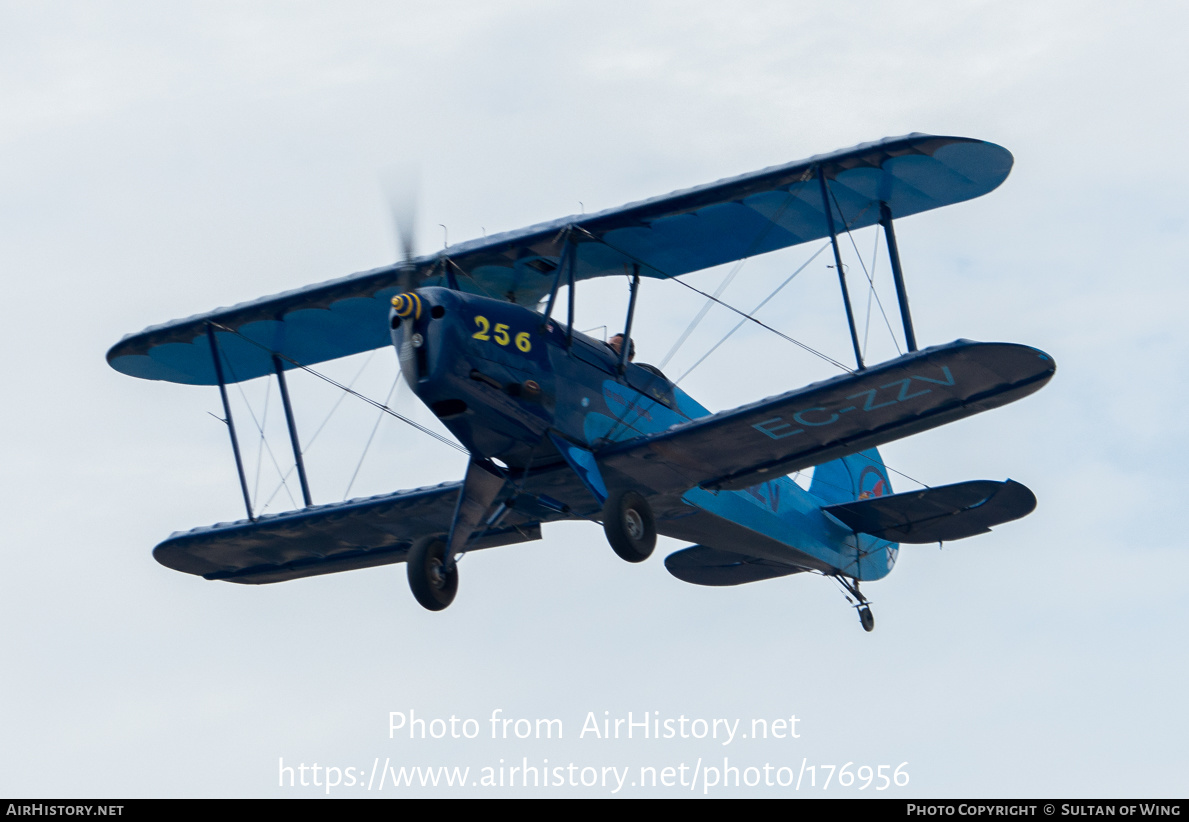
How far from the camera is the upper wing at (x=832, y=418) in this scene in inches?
550

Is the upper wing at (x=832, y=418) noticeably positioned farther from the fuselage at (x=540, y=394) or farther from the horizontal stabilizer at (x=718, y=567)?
the horizontal stabilizer at (x=718, y=567)

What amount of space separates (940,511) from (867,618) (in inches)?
79.7

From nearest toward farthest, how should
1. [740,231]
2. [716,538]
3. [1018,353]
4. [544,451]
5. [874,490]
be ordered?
[1018,353] < [544,451] < [740,231] < [716,538] < [874,490]

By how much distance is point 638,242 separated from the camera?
51.5ft

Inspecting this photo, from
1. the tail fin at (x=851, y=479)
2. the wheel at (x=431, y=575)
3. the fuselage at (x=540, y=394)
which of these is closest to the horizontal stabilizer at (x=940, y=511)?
the tail fin at (x=851, y=479)

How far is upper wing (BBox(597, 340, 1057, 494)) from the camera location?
45.8 ft

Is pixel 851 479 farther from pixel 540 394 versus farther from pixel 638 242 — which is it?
pixel 540 394

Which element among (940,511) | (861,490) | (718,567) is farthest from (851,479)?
(940,511)

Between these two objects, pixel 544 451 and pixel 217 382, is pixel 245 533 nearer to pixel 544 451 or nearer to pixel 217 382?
pixel 217 382

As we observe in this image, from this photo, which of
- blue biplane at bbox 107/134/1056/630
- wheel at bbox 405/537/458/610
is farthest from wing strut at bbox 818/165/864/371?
wheel at bbox 405/537/458/610

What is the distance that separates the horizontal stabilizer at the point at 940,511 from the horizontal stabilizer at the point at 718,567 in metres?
0.91

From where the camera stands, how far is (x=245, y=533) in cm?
1761
